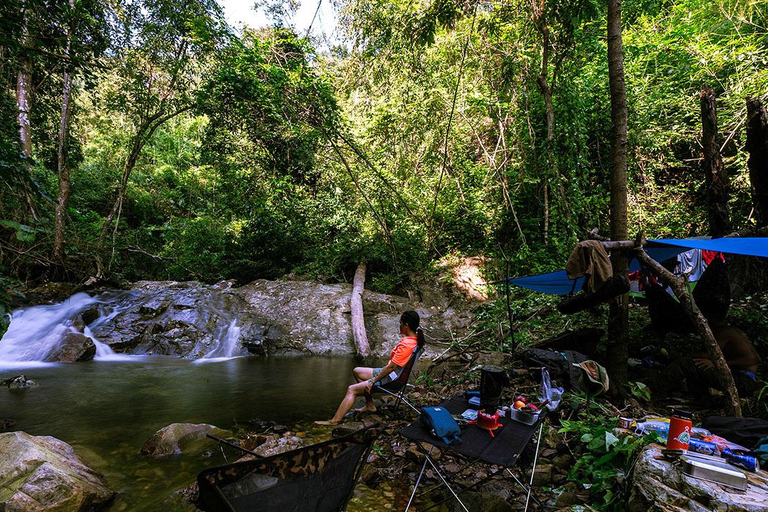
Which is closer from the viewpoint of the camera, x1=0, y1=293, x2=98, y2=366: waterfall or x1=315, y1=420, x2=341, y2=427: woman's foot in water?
x1=315, y1=420, x2=341, y2=427: woman's foot in water

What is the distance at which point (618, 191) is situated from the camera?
430 cm

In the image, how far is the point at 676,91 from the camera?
9.42 m

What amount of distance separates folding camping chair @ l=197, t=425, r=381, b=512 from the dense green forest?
510 cm

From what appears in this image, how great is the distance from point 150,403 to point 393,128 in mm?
10843

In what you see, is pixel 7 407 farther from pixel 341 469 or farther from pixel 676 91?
pixel 676 91

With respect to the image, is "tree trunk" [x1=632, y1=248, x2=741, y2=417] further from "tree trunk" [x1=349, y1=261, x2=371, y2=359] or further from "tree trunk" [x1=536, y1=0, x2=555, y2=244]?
"tree trunk" [x1=349, y1=261, x2=371, y2=359]

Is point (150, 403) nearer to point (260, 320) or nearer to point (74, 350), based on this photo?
point (74, 350)

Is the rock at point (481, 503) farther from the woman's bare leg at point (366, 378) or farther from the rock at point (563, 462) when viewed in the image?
the woman's bare leg at point (366, 378)

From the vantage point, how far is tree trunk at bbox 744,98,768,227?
5152 millimetres

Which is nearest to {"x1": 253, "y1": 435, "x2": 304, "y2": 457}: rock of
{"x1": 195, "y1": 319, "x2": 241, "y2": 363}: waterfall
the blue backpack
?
the blue backpack


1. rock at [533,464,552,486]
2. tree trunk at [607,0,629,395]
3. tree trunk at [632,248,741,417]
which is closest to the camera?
rock at [533,464,552,486]

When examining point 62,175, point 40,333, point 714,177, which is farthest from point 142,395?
point 714,177

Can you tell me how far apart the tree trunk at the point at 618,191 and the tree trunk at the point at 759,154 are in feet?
8.49

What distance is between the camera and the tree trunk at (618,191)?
14.0 feet
